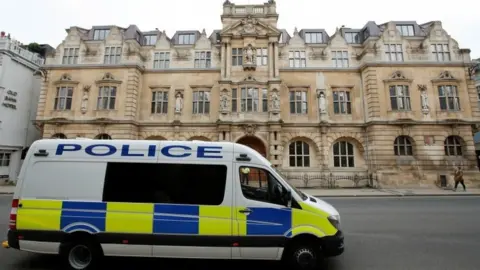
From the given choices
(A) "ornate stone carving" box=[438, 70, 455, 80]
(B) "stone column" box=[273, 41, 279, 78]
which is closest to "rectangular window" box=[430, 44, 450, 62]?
(A) "ornate stone carving" box=[438, 70, 455, 80]

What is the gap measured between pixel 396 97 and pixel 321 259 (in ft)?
68.2

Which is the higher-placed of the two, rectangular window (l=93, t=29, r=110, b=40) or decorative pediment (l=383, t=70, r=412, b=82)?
rectangular window (l=93, t=29, r=110, b=40)

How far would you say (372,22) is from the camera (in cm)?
2428

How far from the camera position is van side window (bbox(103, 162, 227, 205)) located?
15.6 feet

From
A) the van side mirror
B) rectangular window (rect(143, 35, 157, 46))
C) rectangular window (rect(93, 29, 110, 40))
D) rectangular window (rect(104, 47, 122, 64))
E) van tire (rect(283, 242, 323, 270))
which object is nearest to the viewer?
van tire (rect(283, 242, 323, 270))

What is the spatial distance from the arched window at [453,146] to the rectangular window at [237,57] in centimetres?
1938

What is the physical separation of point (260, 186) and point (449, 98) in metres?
24.1

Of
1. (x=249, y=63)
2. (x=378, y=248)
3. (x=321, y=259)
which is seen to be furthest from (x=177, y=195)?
(x=249, y=63)

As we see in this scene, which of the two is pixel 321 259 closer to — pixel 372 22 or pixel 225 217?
pixel 225 217

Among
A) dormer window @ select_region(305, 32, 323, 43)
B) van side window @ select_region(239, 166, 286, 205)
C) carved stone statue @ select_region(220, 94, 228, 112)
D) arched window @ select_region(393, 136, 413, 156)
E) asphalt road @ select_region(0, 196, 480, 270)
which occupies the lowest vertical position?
asphalt road @ select_region(0, 196, 480, 270)

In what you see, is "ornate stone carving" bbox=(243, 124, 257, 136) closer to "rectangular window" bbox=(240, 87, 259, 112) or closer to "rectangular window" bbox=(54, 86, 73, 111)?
"rectangular window" bbox=(240, 87, 259, 112)

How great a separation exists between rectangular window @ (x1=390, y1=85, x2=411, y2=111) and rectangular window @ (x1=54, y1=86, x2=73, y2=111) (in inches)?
1153

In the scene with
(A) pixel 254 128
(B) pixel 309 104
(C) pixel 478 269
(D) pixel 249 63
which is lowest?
(C) pixel 478 269

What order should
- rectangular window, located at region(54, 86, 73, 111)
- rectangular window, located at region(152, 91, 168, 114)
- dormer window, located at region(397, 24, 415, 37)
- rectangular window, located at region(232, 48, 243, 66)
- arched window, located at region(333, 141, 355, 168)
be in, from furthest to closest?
dormer window, located at region(397, 24, 415, 37), rectangular window, located at region(152, 91, 168, 114), rectangular window, located at region(232, 48, 243, 66), rectangular window, located at region(54, 86, 73, 111), arched window, located at region(333, 141, 355, 168)
